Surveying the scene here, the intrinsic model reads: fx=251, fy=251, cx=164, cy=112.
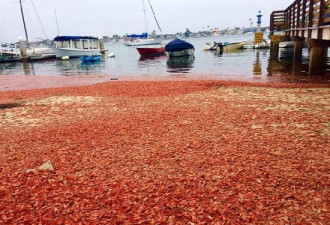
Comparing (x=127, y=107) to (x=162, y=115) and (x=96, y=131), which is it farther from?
(x=96, y=131)

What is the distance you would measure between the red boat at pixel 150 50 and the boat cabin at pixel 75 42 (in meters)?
13.4

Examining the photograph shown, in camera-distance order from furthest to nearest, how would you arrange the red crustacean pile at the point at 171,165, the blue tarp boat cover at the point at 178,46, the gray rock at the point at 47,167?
1. the blue tarp boat cover at the point at 178,46
2. the gray rock at the point at 47,167
3. the red crustacean pile at the point at 171,165

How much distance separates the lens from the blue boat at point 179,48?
4847 cm

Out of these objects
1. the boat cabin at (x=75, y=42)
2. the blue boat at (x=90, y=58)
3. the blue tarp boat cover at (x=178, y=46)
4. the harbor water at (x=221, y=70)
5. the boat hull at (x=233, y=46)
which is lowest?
the harbor water at (x=221, y=70)

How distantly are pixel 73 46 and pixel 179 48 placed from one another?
2793 cm

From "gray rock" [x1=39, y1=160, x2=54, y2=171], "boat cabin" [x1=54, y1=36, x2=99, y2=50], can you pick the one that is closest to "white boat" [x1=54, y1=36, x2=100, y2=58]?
"boat cabin" [x1=54, y1=36, x2=99, y2=50]

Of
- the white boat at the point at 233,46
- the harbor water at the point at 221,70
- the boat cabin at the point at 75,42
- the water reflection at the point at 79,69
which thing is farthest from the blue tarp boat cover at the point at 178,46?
the boat cabin at the point at 75,42

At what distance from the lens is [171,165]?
513cm

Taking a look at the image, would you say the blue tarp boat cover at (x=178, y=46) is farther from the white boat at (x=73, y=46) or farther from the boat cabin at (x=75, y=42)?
the boat cabin at (x=75, y=42)

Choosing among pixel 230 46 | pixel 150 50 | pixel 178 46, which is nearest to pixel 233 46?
pixel 230 46

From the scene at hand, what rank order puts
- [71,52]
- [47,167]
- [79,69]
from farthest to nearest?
[71,52], [79,69], [47,167]

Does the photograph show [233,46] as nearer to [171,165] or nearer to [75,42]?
[75,42]

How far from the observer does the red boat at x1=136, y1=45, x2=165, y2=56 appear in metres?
59.0

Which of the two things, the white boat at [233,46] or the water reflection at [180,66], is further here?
the white boat at [233,46]
